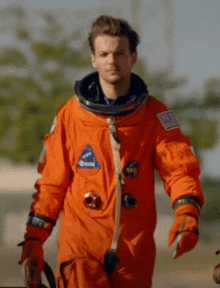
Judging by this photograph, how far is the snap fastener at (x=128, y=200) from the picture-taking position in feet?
15.3

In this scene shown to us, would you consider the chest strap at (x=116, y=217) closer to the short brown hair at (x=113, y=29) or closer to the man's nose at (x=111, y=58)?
the man's nose at (x=111, y=58)

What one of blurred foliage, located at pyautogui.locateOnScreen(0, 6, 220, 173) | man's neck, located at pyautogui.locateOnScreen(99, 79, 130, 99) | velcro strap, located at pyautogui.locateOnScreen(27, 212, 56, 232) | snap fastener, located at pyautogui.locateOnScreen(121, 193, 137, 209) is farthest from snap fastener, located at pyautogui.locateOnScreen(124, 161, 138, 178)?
blurred foliage, located at pyautogui.locateOnScreen(0, 6, 220, 173)

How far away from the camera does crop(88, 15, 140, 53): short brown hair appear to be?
15.7 feet

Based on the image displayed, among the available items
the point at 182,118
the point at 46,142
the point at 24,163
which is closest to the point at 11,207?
the point at 24,163

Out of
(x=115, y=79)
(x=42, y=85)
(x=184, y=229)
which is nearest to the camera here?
(x=184, y=229)

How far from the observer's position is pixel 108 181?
15.4 ft

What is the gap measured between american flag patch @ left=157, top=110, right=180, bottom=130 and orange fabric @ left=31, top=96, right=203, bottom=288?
0.08 ft

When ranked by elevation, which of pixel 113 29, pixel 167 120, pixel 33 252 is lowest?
pixel 33 252

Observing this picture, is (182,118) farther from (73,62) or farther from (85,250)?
(85,250)

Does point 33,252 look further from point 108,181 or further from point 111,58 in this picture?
point 111,58

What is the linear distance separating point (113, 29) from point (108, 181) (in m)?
0.85

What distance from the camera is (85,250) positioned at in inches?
184

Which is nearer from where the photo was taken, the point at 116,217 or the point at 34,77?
the point at 116,217

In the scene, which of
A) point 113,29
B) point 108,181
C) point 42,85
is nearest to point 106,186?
point 108,181
